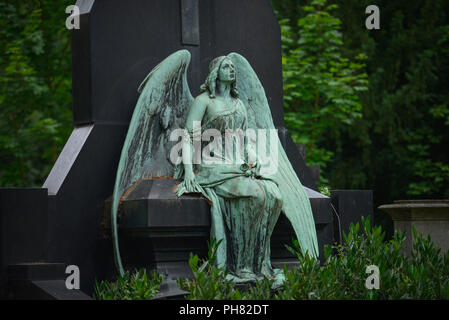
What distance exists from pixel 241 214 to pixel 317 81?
8343 mm

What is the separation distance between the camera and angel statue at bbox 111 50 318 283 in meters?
7.07

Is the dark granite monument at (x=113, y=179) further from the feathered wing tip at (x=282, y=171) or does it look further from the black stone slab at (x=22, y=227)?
the feathered wing tip at (x=282, y=171)

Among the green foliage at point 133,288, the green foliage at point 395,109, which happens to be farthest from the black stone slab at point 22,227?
the green foliage at point 395,109

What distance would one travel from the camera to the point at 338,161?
60.0ft

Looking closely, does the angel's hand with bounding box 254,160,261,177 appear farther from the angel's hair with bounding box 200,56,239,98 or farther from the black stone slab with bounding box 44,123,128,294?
the black stone slab with bounding box 44,123,128,294

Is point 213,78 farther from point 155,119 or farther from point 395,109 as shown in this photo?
point 395,109

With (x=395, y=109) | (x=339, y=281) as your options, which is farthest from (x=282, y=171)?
(x=395, y=109)

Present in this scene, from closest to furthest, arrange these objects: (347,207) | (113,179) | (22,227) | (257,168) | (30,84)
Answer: (22,227) → (257,168) → (113,179) → (347,207) → (30,84)

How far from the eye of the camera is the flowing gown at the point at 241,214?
7.02m

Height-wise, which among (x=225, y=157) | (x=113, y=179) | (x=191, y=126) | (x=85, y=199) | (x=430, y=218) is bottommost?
(x=430, y=218)

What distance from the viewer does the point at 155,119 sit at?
773 centimetres

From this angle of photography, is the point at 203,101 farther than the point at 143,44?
No

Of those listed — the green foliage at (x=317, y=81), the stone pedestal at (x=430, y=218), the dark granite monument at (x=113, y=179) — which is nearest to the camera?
the dark granite monument at (x=113, y=179)
